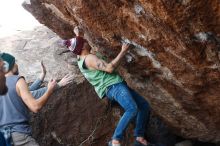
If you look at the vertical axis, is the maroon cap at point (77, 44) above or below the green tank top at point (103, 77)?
above

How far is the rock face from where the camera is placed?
4871mm

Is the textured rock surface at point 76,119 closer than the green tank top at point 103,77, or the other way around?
the green tank top at point 103,77

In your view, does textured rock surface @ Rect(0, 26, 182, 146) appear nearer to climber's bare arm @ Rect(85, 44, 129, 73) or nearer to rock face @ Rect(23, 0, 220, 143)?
rock face @ Rect(23, 0, 220, 143)

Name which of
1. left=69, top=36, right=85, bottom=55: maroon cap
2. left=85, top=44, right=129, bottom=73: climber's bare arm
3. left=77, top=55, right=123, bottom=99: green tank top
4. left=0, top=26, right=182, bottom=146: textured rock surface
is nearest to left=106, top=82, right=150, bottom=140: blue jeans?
left=77, top=55, right=123, bottom=99: green tank top

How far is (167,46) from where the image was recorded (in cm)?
559

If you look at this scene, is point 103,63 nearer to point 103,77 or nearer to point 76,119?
point 103,77

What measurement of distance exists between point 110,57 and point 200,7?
2.85 m

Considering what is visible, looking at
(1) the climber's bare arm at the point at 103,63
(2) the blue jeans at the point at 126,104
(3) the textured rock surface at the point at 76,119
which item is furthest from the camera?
(3) the textured rock surface at the point at 76,119

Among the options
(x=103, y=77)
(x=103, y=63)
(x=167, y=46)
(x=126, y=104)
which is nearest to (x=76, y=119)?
(x=103, y=77)

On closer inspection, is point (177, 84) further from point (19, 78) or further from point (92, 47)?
point (19, 78)

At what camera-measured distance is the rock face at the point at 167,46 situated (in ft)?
16.0

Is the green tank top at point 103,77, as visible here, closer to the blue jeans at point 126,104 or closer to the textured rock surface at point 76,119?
the blue jeans at point 126,104

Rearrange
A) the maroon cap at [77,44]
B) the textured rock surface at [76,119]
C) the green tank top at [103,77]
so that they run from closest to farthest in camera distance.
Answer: the maroon cap at [77,44], the green tank top at [103,77], the textured rock surface at [76,119]

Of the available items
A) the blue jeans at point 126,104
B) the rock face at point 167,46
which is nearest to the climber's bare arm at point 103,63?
the rock face at point 167,46
